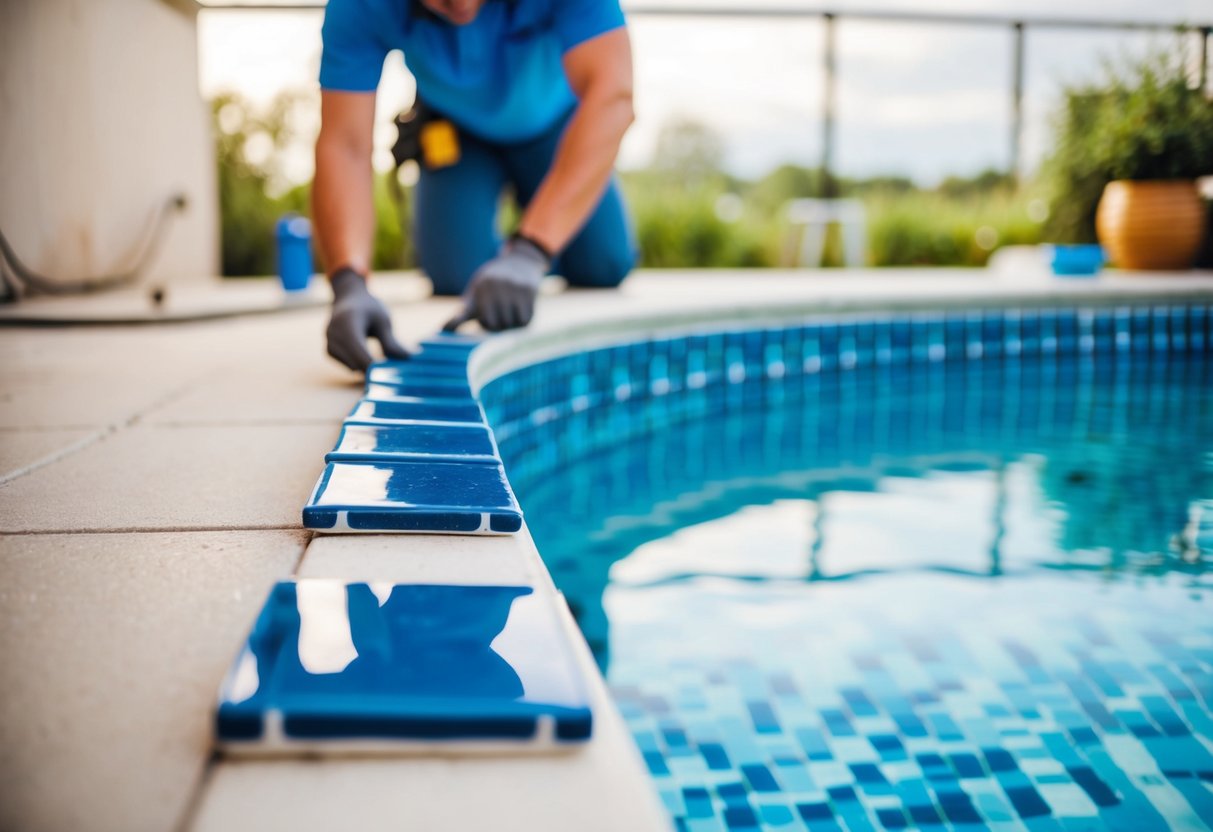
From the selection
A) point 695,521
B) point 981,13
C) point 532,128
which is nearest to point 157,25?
point 532,128

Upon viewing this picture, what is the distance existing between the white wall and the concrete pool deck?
2.14 metres

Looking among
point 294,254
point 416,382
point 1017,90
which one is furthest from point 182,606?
point 1017,90

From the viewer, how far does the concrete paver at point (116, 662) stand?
1.57 feet

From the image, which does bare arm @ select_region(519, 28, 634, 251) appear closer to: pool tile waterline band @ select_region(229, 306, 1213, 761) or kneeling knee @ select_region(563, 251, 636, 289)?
pool tile waterline band @ select_region(229, 306, 1213, 761)

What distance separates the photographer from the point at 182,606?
0.71m

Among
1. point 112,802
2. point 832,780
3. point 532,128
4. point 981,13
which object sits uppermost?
point 981,13

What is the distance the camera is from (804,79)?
22.7 feet

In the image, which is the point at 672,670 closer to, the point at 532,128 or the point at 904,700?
the point at 904,700

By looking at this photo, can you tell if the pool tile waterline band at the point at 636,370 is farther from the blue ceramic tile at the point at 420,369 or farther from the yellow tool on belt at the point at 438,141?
the yellow tool on belt at the point at 438,141

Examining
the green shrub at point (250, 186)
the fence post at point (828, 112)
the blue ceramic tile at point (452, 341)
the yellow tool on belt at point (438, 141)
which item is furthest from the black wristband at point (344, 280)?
the fence post at point (828, 112)

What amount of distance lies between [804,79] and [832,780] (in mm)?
6515

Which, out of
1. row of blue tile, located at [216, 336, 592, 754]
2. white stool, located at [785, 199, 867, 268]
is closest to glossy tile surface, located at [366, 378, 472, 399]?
row of blue tile, located at [216, 336, 592, 754]

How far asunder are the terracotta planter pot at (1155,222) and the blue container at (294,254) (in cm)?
410

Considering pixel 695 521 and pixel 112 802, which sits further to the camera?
pixel 695 521
